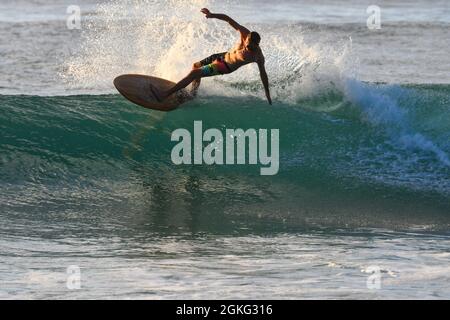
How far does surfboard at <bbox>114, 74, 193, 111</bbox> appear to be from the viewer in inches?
499

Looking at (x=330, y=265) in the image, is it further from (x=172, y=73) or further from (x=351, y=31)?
(x=351, y=31)

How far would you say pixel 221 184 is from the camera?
40.9 feet

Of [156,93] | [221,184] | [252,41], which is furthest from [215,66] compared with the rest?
[221,184]

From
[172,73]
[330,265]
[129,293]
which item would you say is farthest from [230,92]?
[129,293]

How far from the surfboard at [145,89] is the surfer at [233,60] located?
0.60ft

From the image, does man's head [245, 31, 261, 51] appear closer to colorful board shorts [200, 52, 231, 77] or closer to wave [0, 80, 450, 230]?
colorful board shorts [200, 52, 231, 77]

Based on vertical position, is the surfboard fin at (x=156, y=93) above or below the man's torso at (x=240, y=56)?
below

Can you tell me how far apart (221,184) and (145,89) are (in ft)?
4.92

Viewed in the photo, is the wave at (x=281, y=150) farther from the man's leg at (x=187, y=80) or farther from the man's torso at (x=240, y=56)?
the man's torso at (x=240, y=56)

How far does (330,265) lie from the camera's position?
902 centimetres

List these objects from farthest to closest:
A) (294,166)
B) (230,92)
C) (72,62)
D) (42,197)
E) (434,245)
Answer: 1. (72,62)
2. (230,92)
3. (294,166)
4. (42,197)
5. (434,245)

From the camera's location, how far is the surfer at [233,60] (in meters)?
11.4

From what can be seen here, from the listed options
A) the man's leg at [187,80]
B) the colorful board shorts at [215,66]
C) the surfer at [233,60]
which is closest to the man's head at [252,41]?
the surfer at [233,60]
